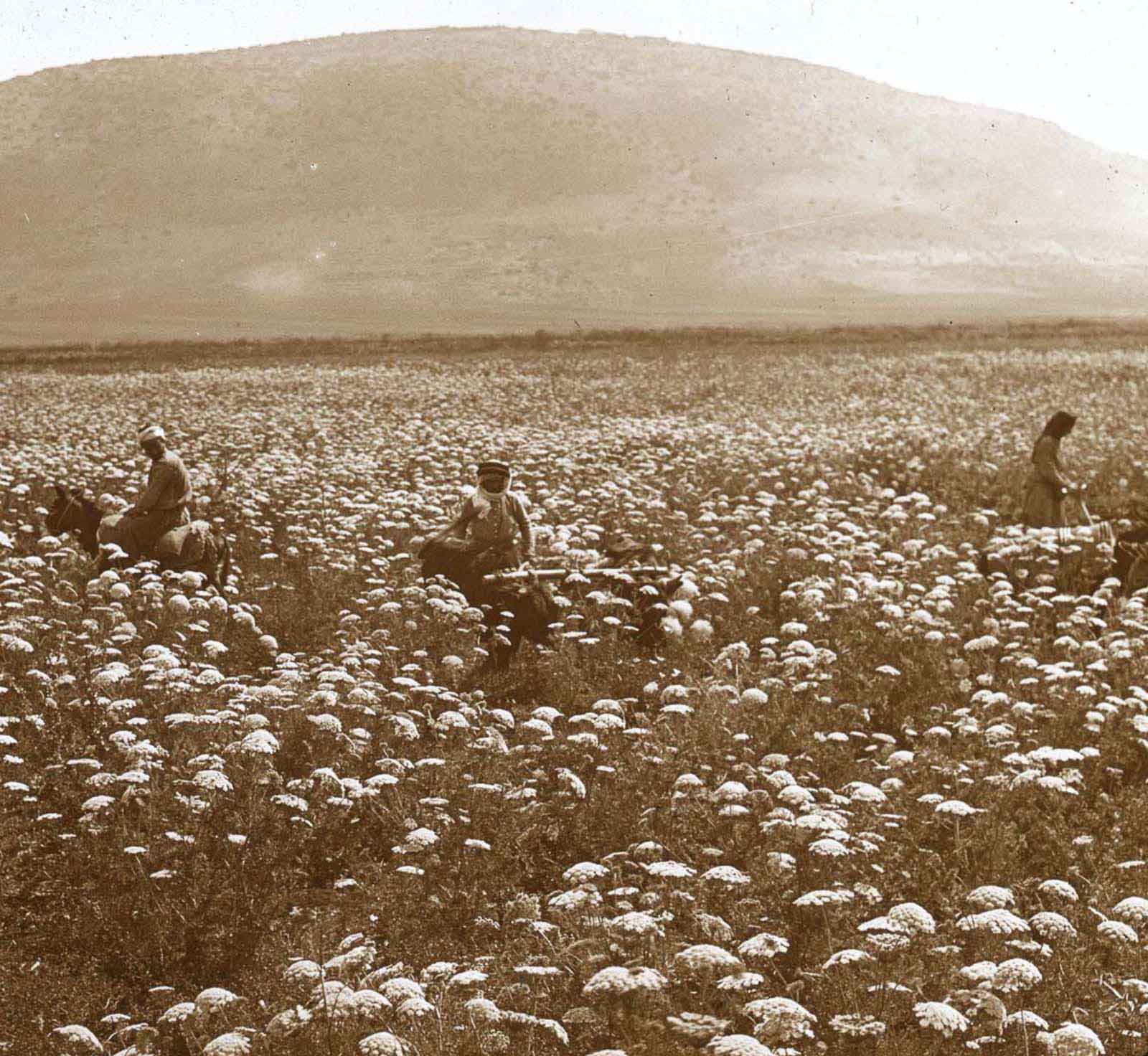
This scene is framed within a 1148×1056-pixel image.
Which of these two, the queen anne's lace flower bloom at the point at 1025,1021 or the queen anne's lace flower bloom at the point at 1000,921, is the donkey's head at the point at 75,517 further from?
the queen anne's lace flower bloom at the point at 1025,1021

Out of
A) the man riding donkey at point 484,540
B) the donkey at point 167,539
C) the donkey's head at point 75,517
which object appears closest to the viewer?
the man riding donkey at point 484,540

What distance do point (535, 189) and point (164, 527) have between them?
145 m

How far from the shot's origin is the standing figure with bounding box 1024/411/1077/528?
14.4 meters

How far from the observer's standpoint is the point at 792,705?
8.86m

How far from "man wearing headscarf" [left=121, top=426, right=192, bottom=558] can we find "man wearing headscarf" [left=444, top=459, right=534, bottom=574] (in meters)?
2.71

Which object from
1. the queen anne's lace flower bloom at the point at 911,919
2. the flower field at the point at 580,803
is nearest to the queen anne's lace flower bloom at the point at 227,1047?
the flower field at the point at 580,803

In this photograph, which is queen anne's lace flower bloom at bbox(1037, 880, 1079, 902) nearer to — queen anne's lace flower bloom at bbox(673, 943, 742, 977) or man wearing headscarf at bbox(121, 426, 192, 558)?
queen anne's lace flower bloom at bbox(673, 943, 742, 977)

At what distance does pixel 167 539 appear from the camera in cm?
1216

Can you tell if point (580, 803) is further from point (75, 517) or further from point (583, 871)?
point (75, 517)

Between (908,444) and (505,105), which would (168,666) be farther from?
(505,105)

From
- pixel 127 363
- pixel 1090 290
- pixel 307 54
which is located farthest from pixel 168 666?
pixel 307 54

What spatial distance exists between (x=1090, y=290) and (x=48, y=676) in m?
148

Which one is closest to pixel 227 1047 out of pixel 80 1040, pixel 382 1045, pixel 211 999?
pixel 211 999

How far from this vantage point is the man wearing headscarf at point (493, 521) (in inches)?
451
